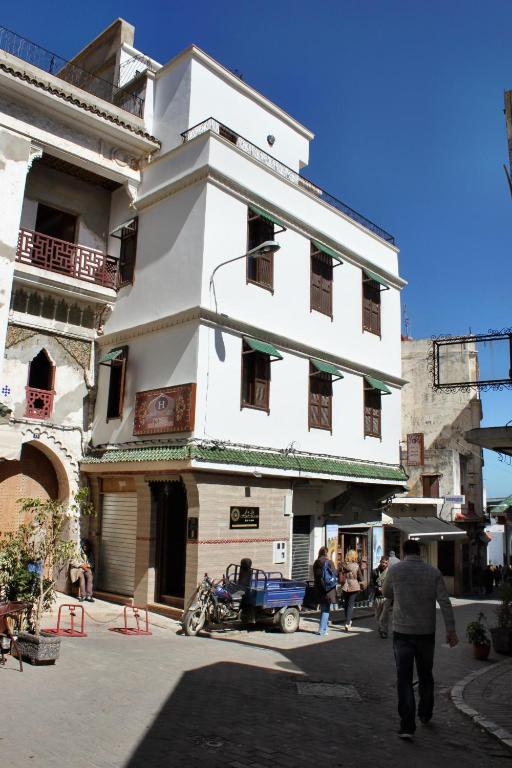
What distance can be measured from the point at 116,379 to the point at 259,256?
5061 mm

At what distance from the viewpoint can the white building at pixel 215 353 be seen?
50.1ft

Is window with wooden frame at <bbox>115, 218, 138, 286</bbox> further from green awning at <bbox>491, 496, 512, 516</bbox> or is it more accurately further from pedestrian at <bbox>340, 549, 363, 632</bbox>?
green awning at <bbox>491, 496, 512, 516</bbox>

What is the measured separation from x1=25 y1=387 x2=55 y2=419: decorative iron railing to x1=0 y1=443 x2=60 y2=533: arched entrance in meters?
0.78

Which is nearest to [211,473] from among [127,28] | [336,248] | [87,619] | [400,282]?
[87,619]

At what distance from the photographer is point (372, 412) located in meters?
21.4

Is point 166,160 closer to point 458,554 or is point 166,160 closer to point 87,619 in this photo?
point 87,619

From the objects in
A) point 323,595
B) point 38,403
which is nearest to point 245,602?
point 323,595

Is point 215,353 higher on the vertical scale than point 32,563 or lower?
higher

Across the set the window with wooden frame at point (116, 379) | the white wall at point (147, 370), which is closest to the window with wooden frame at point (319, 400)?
the white wall at point (147, 370)

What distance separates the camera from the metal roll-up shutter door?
16.4m

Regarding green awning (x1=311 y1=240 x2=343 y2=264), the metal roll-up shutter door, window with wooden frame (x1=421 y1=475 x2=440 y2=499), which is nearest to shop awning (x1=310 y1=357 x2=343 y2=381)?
green awning (x1=311 y1=240 x2=343 y2=264)

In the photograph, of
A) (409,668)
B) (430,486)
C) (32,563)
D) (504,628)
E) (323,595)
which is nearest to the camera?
(409,668)

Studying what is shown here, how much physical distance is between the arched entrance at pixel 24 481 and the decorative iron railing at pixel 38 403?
78cm

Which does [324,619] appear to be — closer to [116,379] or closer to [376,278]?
[116,379]
